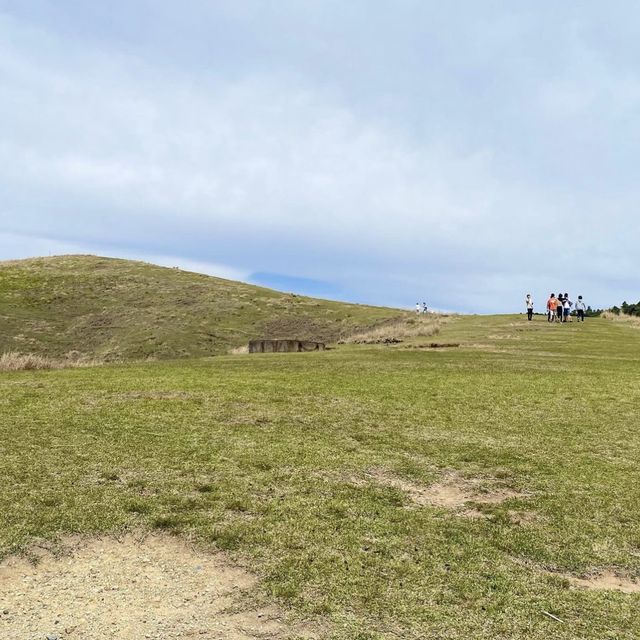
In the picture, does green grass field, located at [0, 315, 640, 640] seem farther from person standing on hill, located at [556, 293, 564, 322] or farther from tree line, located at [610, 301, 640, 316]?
tree line, located at [610, 301, 640, 316]

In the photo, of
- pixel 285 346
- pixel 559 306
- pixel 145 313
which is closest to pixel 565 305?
pixel 559 306

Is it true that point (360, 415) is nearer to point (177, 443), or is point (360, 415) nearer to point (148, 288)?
point (177, 443)

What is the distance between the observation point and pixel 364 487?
23.9ft

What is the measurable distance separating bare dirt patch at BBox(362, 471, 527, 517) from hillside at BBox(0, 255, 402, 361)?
33.4 m

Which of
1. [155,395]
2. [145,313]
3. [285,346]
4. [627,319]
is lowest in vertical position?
[155,395]

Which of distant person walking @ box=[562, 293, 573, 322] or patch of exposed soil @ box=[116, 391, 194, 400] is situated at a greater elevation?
distant person walking @ box=[562, 293, 573, 322]

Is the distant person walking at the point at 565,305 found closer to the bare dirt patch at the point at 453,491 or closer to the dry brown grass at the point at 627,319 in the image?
the dry brown grass at the point at 627,319

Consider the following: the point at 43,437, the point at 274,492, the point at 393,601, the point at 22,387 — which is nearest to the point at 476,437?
the point at 274,492

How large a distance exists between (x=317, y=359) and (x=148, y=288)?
42.9 meters

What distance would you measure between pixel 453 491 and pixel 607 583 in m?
2.40

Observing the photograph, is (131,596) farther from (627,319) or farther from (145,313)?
(145,313)

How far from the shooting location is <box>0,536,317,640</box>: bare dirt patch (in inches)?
164

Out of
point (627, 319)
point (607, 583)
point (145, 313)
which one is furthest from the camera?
point (145, 313)

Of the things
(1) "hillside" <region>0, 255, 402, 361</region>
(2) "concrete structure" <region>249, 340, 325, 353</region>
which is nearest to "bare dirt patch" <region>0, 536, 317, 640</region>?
(2) "concrete structure" <region>249, 340, 325, 353</region>
